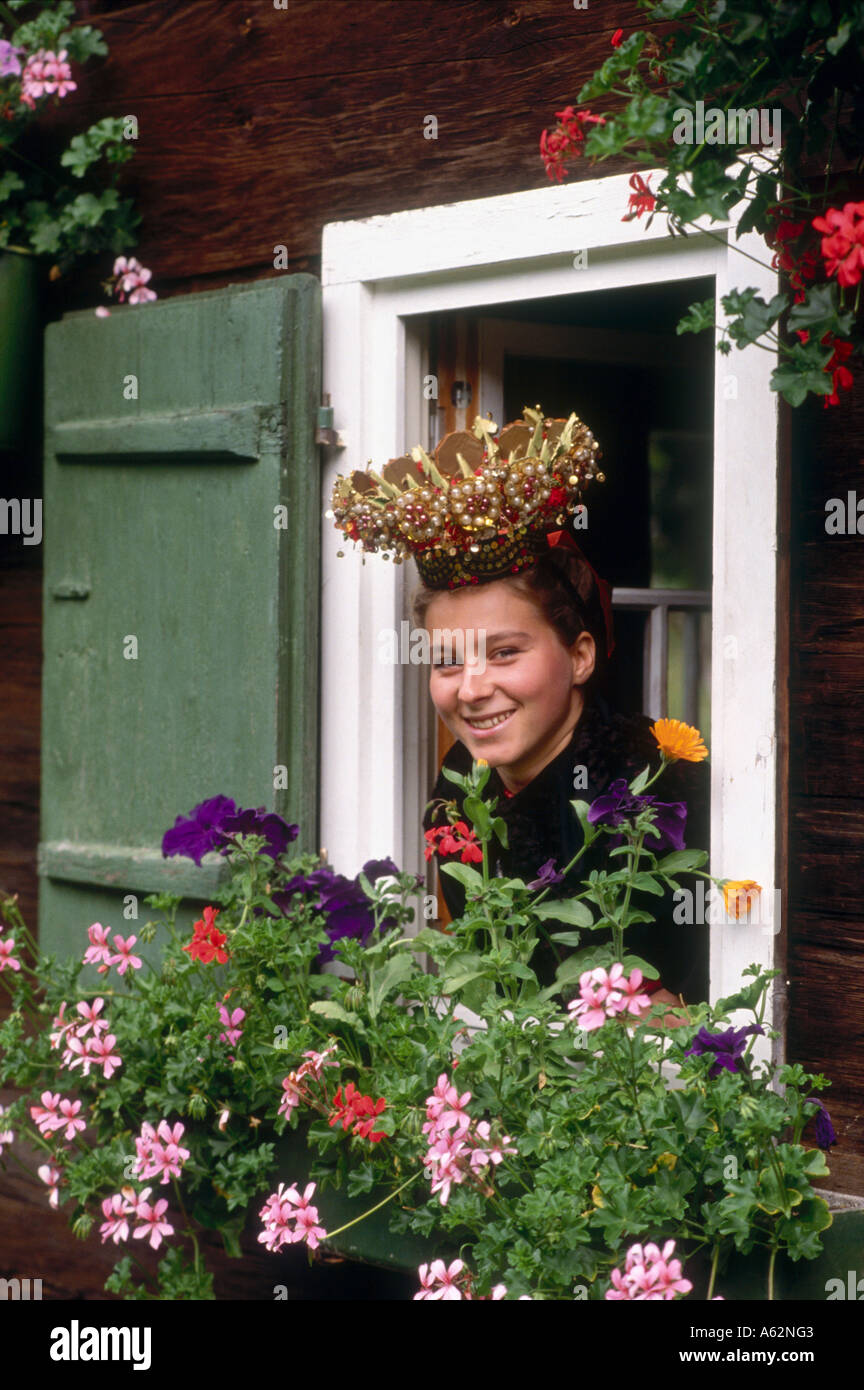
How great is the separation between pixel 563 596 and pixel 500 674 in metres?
0.20

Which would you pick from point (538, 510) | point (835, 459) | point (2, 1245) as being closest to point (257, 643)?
point (538, 510)

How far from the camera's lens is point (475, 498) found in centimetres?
279

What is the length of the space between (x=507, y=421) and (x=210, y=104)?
941mm

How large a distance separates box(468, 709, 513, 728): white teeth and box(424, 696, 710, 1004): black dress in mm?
155

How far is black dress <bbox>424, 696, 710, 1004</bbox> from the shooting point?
3.03 metres

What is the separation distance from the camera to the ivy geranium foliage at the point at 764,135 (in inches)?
80.1

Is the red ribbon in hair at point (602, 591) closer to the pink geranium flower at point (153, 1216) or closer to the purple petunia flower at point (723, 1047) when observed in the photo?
the purple petunia flower at point (723, 1047)

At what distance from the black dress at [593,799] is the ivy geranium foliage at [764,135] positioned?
1008 mm

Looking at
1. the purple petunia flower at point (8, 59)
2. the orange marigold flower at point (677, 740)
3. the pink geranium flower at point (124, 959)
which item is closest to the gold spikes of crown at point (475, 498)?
the orange marigold flower at point (677, 740)

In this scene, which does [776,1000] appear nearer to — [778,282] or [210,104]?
[778,282]

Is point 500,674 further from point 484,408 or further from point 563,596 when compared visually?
point 484,408

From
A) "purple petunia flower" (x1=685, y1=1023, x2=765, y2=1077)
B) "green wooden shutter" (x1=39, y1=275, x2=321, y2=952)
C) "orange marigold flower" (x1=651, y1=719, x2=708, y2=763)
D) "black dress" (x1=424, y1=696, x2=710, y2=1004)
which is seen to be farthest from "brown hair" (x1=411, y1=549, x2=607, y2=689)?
"purple petunia flower" (x1=685, y1=1023, x2=765, y2=1077)

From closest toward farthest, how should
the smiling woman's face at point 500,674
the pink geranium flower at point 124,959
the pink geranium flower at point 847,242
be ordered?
the pink geranium flower at point 847,242 < the pink geranium flower at point 124,959 < the smiling woman's face at point 500,674

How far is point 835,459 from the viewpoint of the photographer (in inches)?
99.8
